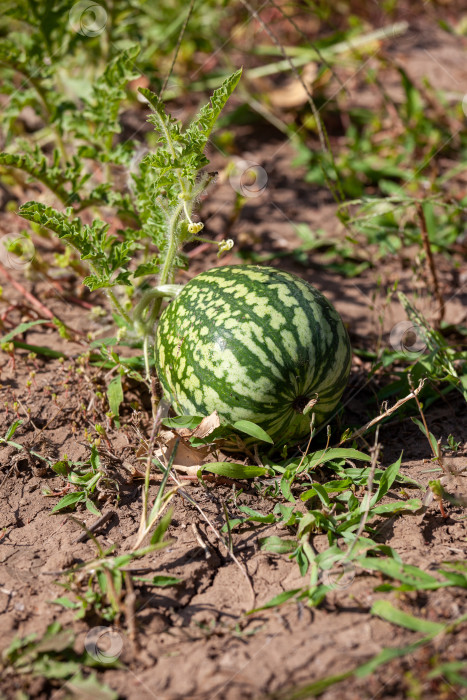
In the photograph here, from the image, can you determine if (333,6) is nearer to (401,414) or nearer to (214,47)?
(214,47)

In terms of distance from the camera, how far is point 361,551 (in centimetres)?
237

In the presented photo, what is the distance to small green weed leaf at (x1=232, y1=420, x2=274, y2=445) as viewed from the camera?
271 cm

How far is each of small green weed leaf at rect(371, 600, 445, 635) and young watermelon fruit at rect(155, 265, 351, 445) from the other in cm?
92

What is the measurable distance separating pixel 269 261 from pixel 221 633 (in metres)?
2.83

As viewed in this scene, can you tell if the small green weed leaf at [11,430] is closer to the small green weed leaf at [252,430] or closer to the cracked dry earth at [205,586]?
the cracked dry earth at [205,586]

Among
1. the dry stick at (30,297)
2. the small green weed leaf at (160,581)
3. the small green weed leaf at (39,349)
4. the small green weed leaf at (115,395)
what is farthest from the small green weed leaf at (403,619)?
the dry stick at (30,297)

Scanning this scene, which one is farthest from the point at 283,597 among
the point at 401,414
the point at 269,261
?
the point at 269,261

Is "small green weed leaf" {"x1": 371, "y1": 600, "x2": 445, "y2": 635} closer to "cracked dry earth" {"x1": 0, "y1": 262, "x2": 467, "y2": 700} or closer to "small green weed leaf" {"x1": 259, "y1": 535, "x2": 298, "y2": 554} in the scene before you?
"cracked dry earth" {"x1": 0, "y1": 262, "x2": 467, "y2": 700}

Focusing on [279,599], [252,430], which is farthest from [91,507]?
[279,599]

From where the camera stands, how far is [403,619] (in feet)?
6.82

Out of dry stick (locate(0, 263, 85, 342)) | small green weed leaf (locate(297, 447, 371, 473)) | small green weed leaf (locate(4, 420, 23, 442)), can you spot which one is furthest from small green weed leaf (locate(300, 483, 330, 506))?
dry stick (locate(0, 263, 85, 342))

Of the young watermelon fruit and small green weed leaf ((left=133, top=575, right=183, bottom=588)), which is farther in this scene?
the young watermelon fruit

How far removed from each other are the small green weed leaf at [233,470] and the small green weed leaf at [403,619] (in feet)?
2.70

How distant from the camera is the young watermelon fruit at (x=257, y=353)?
272cm
